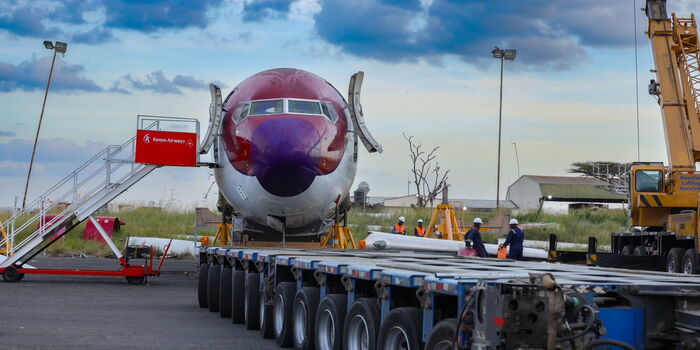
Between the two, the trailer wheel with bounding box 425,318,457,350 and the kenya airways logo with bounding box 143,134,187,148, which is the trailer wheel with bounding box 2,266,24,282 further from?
the trailer wheel with bounding box 425,318,457,350

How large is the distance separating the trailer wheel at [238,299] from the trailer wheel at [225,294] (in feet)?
2.35

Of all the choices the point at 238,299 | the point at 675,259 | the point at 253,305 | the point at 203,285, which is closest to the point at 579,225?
the point at 675,259

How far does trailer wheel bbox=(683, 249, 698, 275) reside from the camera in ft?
69.6

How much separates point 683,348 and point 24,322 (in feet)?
36.3

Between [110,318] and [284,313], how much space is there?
4.50 metres

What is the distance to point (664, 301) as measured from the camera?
26.3 ft

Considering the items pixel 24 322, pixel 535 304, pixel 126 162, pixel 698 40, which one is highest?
pixel 698 40

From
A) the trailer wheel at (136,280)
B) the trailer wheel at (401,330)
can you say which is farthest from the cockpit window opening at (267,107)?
the trailer wheel at (401,330)

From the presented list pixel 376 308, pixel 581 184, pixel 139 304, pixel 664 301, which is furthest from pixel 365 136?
pixel 581 184

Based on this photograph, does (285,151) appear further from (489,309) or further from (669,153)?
(489,309)

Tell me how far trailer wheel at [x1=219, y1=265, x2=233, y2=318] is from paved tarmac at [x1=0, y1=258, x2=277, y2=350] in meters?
0.23

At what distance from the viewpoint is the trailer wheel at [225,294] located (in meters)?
17.6

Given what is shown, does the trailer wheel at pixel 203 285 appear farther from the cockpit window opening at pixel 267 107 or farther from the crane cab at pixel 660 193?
the crane cab at pixel 660 193

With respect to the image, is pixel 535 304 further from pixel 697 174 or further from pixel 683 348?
pixel 697 174
